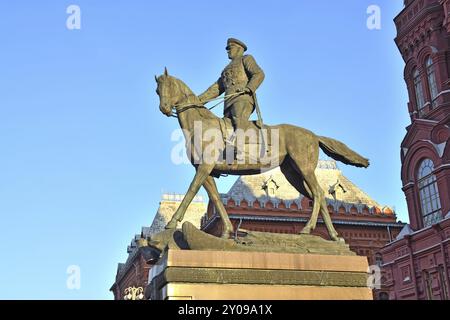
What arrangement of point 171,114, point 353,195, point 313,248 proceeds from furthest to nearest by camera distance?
point 353,195 → point 171,114 → point 313,248

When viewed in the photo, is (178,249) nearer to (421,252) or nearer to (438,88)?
(421,252)

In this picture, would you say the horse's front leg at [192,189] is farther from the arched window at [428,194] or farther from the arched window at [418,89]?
the arched window at [418,89]

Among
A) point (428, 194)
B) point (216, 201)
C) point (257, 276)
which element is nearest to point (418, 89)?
point (428, 194)

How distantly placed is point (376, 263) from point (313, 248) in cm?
3567

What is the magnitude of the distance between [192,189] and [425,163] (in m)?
28.3

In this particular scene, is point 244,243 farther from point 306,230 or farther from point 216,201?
point 306,230

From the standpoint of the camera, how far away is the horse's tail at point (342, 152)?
37.4 feet

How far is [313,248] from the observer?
10125mm

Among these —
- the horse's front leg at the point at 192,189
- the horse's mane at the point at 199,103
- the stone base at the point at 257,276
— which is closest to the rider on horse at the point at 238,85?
the horse's mane at the point at 199,103

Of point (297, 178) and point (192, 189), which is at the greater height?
point (297, 178)

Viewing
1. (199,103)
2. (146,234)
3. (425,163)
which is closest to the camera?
(199,103)

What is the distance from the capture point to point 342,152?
11.4 m

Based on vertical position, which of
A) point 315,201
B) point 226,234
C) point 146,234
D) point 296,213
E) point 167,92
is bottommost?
point 226,234
